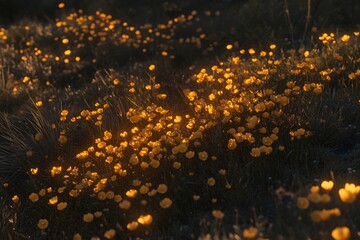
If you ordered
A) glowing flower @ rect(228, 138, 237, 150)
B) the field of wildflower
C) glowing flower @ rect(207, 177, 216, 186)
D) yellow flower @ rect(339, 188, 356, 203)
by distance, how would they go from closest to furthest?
yellow flower @ rect(339, 188, 356, 203)
the field of wildflower
glowing flower @ rect(207, 177, 216, 186)
glowing flower @ rect(228, 138, 237, 150)

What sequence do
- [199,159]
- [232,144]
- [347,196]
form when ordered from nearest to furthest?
[347,196]
[232,144]
[199,159]

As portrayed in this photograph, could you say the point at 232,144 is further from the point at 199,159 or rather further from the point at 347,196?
the point at 347,196

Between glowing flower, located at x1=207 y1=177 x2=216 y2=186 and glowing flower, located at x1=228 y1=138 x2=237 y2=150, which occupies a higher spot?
glowing flower, located at x1=228 y1=138 x2=237 y2=150

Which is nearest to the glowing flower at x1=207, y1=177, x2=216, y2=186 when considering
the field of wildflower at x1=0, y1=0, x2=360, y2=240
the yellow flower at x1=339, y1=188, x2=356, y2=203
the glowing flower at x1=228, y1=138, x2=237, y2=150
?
the field of wildflower at x1=0, y1=0, x2=360, y2=240

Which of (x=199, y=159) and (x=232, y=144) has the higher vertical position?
(x=232, y=144)

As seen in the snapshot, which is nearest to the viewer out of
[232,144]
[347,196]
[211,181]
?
[347,196]

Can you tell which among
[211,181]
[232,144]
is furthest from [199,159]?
[211,181]

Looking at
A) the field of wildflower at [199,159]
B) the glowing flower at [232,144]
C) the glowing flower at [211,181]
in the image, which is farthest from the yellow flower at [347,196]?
the glowing flower at [232,144]

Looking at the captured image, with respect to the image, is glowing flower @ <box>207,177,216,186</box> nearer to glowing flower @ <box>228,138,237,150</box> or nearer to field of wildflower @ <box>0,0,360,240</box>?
field of wildflower @ <box>0,0,360,240</box>

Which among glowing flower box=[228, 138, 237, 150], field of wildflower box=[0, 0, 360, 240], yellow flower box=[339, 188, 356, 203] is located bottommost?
field of wildflower box=[0, 0, 360, 240]

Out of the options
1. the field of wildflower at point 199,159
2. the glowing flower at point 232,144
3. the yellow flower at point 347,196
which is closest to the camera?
the yellow flower at point 347,196

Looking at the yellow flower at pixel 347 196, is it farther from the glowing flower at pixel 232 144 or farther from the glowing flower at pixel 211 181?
the glowing flower at pixel 232 144

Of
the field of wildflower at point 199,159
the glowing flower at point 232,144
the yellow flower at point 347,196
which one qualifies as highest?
the yellow flower at point 347,196

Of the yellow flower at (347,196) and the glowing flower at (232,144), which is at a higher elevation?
the yellow flower at (347,196)
